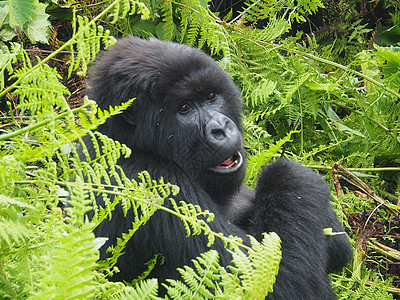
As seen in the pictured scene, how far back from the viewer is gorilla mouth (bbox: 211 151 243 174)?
2395mm

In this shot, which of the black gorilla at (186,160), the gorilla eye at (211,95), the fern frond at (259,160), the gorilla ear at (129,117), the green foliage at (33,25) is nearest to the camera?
the black gorilla at (186,160)

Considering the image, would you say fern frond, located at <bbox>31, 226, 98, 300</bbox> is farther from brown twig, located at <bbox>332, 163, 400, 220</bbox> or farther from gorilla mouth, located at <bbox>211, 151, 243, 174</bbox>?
brown twig, located at <bbox>332, 163, 400, 220</bbox>

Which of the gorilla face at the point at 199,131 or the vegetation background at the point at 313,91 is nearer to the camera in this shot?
the gorilla face at the point at 199,131

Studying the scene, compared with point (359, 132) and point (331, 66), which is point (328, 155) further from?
point (331, 66)

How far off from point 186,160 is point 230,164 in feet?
0.63

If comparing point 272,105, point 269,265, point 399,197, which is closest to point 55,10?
point 272,105

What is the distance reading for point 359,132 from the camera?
368 cm

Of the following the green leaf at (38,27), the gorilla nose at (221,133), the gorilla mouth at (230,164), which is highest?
the gorilla nose at (221,133)

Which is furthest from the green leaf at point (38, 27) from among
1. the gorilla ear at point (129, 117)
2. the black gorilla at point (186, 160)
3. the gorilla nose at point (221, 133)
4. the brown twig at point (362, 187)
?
the brown twig at point (362, 187)

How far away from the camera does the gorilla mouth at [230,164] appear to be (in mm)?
2395

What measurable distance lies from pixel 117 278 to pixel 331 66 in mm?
2455

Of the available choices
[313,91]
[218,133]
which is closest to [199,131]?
[218,133]

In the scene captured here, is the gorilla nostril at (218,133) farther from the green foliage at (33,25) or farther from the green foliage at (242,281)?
the green foliage at (33,25)

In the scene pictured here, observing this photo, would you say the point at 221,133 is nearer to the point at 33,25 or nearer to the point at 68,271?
the point at 68,271
